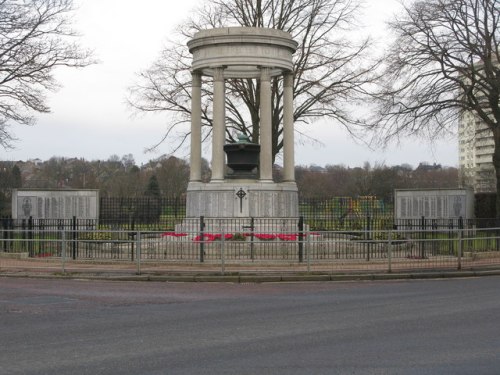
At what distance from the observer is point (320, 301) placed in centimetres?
1325

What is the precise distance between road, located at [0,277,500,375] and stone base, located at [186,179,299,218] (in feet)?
33.5

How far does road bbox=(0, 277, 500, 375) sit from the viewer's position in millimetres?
7570

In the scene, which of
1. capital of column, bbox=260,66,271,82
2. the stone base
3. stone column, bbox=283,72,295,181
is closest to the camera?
the stone base

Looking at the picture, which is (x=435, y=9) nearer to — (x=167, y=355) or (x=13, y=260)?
(x=13, y=260)

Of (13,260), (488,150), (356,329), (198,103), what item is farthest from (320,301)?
(488,150)

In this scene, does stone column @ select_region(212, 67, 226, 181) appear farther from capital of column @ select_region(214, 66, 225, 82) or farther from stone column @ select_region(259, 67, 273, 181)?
stone column @ select_region(259, 67, 273, 181)

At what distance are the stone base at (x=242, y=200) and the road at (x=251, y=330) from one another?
10.2 metres

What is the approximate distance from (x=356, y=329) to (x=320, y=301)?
11.1ft

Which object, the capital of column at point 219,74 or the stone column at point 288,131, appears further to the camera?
the stone column at point 288,131

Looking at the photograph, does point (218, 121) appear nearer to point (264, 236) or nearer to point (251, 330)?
point (264, 236)

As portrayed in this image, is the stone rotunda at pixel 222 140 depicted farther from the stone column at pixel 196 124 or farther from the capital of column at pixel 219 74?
the stone column at pixel 196 124

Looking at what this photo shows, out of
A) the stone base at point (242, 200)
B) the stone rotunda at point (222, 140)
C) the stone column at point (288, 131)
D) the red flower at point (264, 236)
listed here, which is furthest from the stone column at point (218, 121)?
the red flower at point (264, 236)

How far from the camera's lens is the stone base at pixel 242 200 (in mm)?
25906

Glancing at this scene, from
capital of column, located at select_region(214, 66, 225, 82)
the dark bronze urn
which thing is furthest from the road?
the dark bronze urn
